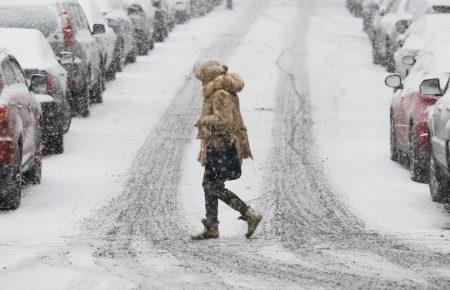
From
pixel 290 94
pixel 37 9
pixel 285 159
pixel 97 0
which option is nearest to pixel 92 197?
pixel 285 159

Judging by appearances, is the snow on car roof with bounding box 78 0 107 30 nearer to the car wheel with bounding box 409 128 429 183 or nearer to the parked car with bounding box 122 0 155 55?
the parked car with bounding box 122 0 155 55

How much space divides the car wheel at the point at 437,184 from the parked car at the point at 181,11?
28572 millimetres

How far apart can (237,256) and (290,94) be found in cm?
1447

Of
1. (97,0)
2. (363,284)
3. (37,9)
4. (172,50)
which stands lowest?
(172,50)

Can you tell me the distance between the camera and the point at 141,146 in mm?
17641

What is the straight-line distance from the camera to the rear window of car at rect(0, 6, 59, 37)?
1952cm

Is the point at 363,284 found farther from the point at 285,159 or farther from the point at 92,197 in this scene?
the point at 285,159

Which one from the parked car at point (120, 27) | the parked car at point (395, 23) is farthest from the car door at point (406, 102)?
the parked car at point (120, 27)

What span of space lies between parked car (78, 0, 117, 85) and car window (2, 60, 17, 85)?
8.94 meters

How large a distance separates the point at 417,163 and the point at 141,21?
1693 centimetres

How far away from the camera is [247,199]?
13258mm

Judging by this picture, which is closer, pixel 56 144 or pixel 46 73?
pixel 46 73

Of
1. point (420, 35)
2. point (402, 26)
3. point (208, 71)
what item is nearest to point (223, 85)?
point (208, 71)

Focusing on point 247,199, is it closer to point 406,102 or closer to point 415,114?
point 415,114
